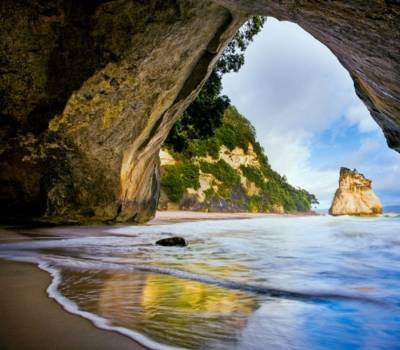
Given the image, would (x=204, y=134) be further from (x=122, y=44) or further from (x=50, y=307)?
(x=50, y=307)

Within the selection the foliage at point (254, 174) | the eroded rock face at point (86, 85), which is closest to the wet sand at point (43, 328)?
the eroded rock face at point (86, 85)

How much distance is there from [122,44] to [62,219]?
3.96 m

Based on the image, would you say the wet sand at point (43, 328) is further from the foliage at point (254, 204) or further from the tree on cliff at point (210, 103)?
the foliage at point (254, 204)

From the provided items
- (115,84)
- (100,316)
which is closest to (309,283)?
(100,316)

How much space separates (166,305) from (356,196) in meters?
37.6

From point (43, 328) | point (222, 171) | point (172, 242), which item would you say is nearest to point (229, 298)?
point (43, 328)

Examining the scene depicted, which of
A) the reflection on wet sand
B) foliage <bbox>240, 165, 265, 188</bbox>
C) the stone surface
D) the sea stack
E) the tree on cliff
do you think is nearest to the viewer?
the reflection on wet sand

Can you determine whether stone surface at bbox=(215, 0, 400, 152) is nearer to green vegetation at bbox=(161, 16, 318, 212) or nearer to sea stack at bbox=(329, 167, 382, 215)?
green vegetation at bbox=(161, 16, 318, 212)

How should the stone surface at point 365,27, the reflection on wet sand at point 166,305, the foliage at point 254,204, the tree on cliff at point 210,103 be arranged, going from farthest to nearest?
1. the foliage at point 254,204
2. the tree on cliff at point 210,103
3. the stone surface at point 365,27
4. the reflection on wet sand at point 166,305

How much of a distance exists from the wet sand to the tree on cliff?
10.2 meters

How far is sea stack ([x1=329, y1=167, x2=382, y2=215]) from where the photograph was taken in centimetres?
3559

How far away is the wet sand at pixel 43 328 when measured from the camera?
1513 mm

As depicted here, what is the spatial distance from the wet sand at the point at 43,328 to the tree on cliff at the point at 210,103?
10220 millimetres

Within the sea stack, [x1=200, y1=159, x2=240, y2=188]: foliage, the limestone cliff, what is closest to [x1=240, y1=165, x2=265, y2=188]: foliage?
the limestone cliff
